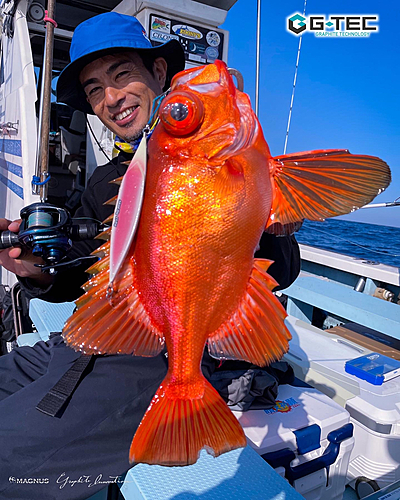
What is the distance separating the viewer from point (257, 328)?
0.95 meters

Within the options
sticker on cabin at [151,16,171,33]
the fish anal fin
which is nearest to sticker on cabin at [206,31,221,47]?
sticker on cabin at [151,16,171,33]

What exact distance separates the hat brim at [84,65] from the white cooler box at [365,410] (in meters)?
2.13

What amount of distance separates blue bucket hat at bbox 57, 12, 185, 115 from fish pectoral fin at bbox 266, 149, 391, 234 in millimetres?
1247

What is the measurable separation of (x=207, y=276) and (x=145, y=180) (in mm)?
269

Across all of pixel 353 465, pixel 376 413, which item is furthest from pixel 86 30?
pixel 353 465

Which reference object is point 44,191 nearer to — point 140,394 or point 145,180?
point 140,394

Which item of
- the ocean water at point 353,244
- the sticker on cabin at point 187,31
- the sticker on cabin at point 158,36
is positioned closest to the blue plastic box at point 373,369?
the ocean water at point 353,244

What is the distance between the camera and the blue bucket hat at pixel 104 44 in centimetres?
171

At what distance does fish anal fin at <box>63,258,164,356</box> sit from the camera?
943 mm

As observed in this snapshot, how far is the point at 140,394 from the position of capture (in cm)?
160

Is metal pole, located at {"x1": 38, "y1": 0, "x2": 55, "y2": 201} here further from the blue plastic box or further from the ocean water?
the blue plastic box

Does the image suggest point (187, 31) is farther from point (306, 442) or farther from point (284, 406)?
point (306, 442)

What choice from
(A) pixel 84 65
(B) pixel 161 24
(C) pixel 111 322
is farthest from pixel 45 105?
(C) pixel 111 322

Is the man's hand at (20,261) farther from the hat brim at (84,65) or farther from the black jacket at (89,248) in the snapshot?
the hat brim at (84,65)
